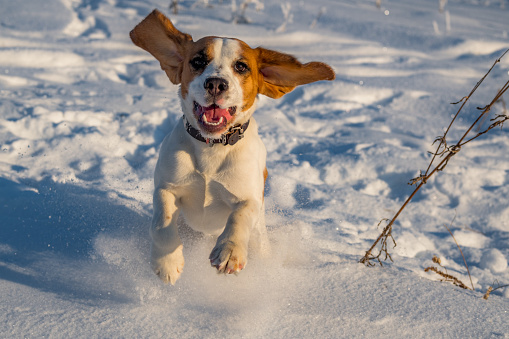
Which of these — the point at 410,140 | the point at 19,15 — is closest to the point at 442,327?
the point at 410,140

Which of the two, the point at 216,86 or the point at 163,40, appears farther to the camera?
the point at 163,40

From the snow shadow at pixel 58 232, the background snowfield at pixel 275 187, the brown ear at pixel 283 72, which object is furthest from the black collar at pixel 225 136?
the snow shadow at pixel 58 232

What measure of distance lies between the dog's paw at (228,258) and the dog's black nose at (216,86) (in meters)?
0.65

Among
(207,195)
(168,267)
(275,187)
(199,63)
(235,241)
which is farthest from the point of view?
(275,187)

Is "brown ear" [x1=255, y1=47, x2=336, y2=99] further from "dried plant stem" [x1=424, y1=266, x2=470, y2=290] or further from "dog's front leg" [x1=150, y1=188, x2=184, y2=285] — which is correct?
"dried plant stem" [x1=424, y1=266, x2=470, y2=290]

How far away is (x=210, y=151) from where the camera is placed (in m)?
2.40

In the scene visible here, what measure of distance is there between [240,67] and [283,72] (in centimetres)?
32

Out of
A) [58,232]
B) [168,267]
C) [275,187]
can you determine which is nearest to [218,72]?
[168,267]

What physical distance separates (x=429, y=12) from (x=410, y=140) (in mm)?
5447

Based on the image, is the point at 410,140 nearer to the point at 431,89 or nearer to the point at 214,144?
the point at 431,89

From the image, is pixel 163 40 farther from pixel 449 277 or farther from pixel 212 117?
pixel 449 277

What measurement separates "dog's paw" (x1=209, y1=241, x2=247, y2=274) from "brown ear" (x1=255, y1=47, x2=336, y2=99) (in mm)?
969

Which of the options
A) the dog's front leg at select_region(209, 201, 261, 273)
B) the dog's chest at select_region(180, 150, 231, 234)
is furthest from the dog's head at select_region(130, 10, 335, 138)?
the dog's front leg at select_region(209, 201, 261, 273)

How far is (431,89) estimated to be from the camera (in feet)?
18.7
